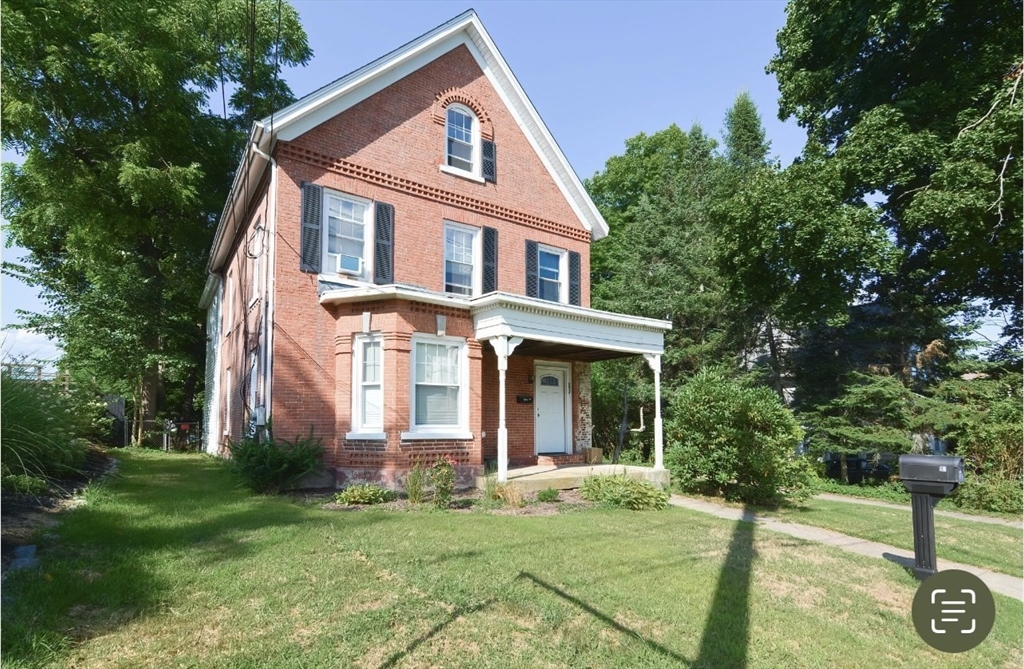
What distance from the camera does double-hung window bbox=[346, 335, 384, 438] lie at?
11047 mm

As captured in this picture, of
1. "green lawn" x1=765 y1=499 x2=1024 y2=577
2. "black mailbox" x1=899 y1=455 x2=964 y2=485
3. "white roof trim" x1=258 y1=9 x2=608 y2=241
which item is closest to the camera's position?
"black mailbox" x1=899 y1=455 x2=964 y2=485

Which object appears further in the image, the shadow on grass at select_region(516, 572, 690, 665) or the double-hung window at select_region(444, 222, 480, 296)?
the double-hung window at select_region(444, 222, 480, 296)

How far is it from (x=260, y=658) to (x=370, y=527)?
3547mm

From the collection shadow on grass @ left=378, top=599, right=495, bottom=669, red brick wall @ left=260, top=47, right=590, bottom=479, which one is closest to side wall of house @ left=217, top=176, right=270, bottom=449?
red brick wall @ left=260, top=47, right=590, bottom=479

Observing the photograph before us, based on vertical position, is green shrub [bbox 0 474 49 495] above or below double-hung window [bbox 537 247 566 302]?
below

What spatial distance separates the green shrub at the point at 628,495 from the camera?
32.0 ft

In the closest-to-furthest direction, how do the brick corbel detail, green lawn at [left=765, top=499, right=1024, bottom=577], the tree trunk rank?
green lawn at [left=765, top=499, right=1024, bottom=577] → the brick corbel detail → the tree trunk

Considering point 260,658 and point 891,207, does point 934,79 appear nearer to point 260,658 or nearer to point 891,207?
point 891,207

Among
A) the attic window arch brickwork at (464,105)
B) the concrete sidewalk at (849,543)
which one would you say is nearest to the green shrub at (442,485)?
the concrete sidewalk at (849,543)

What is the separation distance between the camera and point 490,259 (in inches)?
557

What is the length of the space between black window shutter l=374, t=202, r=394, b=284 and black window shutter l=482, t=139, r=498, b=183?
10.2ft

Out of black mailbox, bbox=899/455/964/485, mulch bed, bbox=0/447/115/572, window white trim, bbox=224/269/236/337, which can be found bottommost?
mulch bed, bbox=0/447/115/572

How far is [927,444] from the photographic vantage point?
15.1 meters

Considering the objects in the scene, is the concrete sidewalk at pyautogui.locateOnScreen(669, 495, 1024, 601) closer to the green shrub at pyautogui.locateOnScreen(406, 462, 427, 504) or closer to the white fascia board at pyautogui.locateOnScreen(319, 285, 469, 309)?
the green shrub at pyautogui.locateOnScreen(406, 462, 427, 504)
